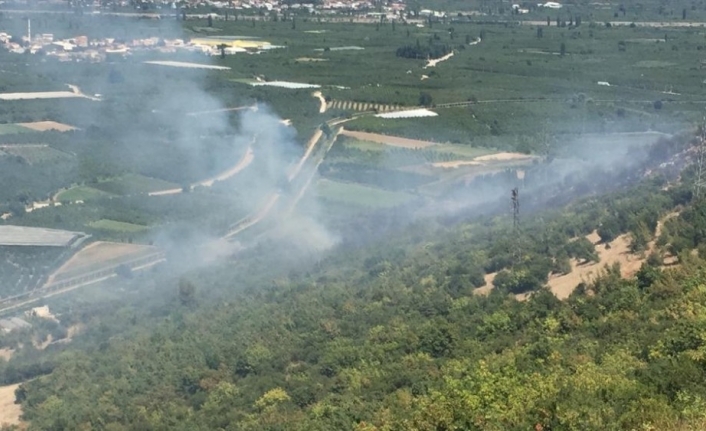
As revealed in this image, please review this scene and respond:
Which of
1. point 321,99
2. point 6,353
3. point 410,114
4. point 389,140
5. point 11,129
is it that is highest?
point 321,99

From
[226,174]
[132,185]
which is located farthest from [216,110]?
[132,185]

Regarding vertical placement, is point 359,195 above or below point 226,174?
above

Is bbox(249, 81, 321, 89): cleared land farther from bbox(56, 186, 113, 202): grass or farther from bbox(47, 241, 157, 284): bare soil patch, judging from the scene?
bbox(47, 241, 157, 284): bare soil patch

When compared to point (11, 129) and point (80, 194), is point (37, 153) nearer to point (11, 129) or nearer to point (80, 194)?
point (11, 129)

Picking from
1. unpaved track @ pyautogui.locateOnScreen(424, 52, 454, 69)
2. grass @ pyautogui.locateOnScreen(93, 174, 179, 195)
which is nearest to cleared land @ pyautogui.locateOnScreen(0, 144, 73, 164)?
grass @ pyautogui.locateOnScreen(93, 174, 179, 195)

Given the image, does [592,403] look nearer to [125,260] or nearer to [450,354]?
[450,354]

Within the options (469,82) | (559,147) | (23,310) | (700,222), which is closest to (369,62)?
(469,82)
